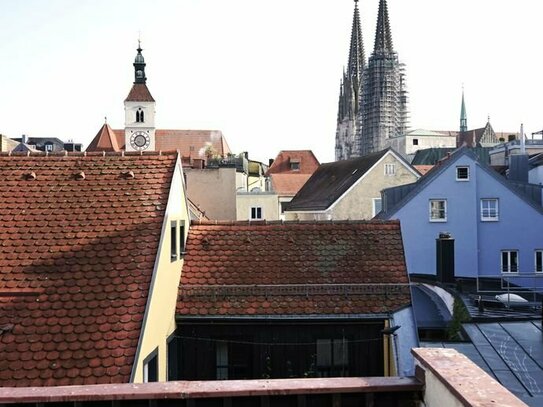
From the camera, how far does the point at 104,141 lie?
A: 88438 mm

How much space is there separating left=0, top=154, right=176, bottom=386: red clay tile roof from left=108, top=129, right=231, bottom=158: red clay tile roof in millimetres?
78094

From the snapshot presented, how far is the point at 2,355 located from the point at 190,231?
249 inches

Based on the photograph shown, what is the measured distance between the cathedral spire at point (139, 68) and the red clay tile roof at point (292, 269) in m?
77.2

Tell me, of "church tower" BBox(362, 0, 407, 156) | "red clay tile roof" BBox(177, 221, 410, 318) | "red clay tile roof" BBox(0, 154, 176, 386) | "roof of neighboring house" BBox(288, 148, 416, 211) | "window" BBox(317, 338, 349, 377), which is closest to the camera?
"red clay tile roof" BBox(0, 154, 176, 386)

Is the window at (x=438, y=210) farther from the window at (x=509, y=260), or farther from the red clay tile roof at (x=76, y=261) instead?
the red clay tile roof at (x=76, y=261)

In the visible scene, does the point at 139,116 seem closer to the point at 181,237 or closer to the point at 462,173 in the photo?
the point at 462,173

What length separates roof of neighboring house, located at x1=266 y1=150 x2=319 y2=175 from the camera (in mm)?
79875

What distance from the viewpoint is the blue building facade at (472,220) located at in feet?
95.3

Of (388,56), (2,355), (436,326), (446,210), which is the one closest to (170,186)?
(2,355)

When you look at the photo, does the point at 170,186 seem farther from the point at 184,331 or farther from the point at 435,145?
the point at 435,145

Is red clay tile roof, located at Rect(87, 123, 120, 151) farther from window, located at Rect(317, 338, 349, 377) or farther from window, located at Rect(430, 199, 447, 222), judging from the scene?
window, located at Rect(317, 338, 349, 377)

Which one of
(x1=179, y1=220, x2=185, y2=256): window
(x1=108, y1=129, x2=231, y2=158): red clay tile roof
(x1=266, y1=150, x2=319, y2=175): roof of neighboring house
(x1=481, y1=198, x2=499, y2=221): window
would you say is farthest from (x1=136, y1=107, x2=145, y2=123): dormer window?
(x1=179, y1=220, x2=185, y2=256): window

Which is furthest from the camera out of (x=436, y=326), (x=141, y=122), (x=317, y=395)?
(x=141, y=122)

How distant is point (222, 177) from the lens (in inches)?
1725
